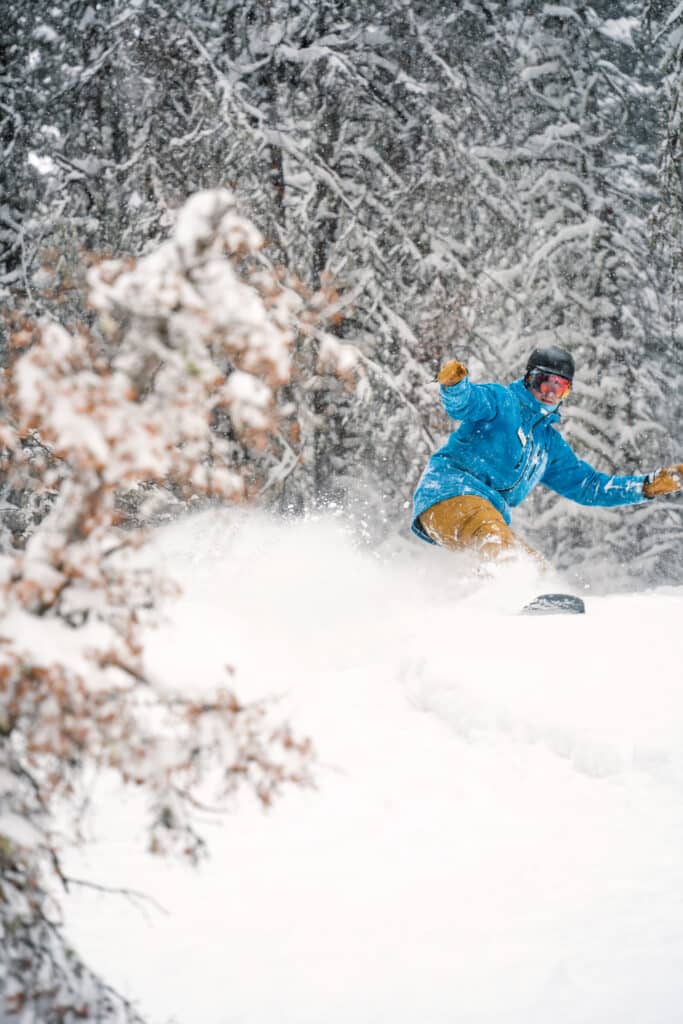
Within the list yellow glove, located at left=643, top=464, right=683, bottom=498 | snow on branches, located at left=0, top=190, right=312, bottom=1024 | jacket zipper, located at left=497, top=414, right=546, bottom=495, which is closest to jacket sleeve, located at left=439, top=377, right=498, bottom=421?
jacket zipper, located at left=497, top=414, right=546, bottom=495

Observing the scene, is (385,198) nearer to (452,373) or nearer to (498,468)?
(498,468)

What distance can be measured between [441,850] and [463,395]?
2.90 meters

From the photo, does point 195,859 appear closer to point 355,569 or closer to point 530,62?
point 355,569

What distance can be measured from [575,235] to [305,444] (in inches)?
A: 166

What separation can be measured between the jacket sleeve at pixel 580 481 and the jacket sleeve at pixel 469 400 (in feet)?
2.70

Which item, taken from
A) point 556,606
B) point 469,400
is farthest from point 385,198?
point 556,606

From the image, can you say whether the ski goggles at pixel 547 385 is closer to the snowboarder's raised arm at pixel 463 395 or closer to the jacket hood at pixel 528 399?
the jacket hood at pixel 528 399

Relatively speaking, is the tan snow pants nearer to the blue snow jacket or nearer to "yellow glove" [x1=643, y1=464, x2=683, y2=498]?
the blue snow jacket

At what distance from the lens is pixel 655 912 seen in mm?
2678

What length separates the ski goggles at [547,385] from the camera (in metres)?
5.71

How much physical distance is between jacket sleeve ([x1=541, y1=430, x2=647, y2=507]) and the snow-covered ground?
130cm

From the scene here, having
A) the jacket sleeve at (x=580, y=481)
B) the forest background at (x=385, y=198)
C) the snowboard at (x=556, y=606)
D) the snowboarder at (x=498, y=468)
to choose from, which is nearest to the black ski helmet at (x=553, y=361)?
the snowboarder at (x=498, y=468)

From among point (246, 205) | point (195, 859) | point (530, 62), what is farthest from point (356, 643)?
point (530, 62)

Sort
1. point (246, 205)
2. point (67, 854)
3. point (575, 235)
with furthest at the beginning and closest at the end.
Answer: point (575, 235) → point (246, 205) → point (67, 854)
